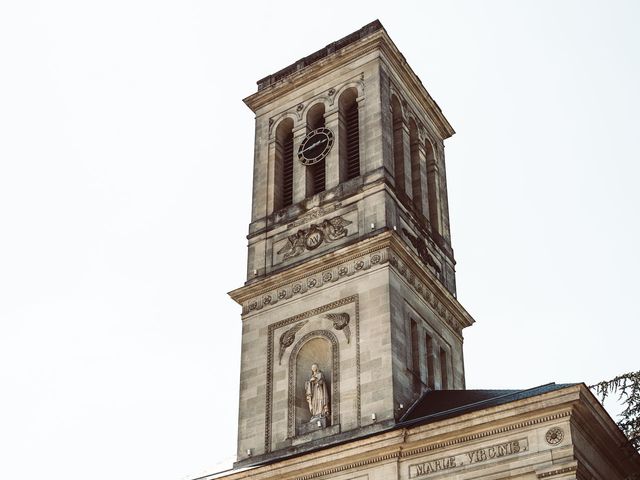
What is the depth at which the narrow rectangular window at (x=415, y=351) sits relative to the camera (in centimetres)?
3472

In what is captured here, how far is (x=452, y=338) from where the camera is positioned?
38.4 meters

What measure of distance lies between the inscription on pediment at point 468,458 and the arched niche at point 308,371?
4.77 metres

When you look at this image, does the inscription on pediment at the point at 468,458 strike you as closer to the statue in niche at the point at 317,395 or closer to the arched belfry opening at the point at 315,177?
the statue in niche at the point at 317,395

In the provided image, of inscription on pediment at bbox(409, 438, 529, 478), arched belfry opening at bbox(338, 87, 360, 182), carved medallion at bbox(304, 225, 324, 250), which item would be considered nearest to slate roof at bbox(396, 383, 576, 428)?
inscription on pediment at bbox(409, 438, 529, 478)

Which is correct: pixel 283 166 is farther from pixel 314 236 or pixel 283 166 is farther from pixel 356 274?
pixel 356 274

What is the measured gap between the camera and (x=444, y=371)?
37.1m

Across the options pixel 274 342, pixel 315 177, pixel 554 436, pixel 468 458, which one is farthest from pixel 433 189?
pixel 554 436

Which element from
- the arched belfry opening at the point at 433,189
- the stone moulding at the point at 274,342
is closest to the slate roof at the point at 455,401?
the stone moulding at the point at 274,342

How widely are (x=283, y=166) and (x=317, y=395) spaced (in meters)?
11.8

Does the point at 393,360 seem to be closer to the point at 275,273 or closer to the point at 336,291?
the point at 336,291

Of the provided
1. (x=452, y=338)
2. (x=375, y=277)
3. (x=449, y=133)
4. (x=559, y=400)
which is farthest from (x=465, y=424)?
(x=449, y=133)

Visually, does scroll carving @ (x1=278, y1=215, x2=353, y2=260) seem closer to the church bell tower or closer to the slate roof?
the church bell tower

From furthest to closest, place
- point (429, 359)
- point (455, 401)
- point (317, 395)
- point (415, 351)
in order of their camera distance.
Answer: point (429, 359), point (415, 351), point (317, 395), point (455, 401)

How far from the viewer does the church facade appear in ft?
91.0
